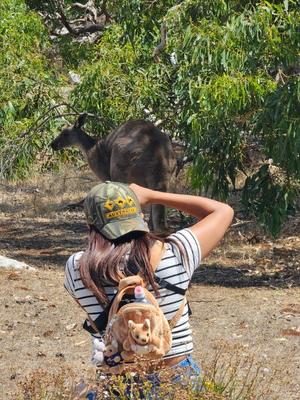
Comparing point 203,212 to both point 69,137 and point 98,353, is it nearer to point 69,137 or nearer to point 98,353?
point 98,353

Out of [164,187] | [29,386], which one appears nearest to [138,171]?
[164,187]

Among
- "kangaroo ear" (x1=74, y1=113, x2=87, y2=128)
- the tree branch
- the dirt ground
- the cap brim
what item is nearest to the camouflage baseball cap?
the cap brim

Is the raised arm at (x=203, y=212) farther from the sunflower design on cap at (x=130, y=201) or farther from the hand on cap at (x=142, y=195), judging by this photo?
the sunflower design on cap at (x=130, y=201)

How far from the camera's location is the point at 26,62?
1356 cm

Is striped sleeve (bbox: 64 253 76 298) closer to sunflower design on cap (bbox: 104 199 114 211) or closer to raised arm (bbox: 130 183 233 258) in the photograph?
sunflower design on cap (bbox: 104 199 114 211)

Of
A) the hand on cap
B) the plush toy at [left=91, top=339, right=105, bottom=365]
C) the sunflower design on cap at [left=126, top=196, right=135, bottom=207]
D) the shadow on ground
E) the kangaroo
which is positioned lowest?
the shadow on ground

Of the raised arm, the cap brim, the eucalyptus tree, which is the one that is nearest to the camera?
the cap brim

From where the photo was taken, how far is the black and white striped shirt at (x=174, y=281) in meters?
4.12

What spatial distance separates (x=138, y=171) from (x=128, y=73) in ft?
4.17

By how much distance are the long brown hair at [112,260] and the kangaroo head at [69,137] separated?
10.6 m

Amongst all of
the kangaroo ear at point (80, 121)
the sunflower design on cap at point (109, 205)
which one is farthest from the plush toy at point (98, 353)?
the kangaroo ear at point (80, 121)

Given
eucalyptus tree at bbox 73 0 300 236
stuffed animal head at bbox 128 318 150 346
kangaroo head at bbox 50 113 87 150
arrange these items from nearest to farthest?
1. stuffed animal head at bbox 128 318 150 346
2. eucalyptus tree at bbox 73 0 300 236
3. kangaroo head at bbox 50 113 87 150

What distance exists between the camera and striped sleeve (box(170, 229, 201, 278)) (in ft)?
13.7

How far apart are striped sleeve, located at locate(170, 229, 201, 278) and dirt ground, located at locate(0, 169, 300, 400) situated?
0.91m
